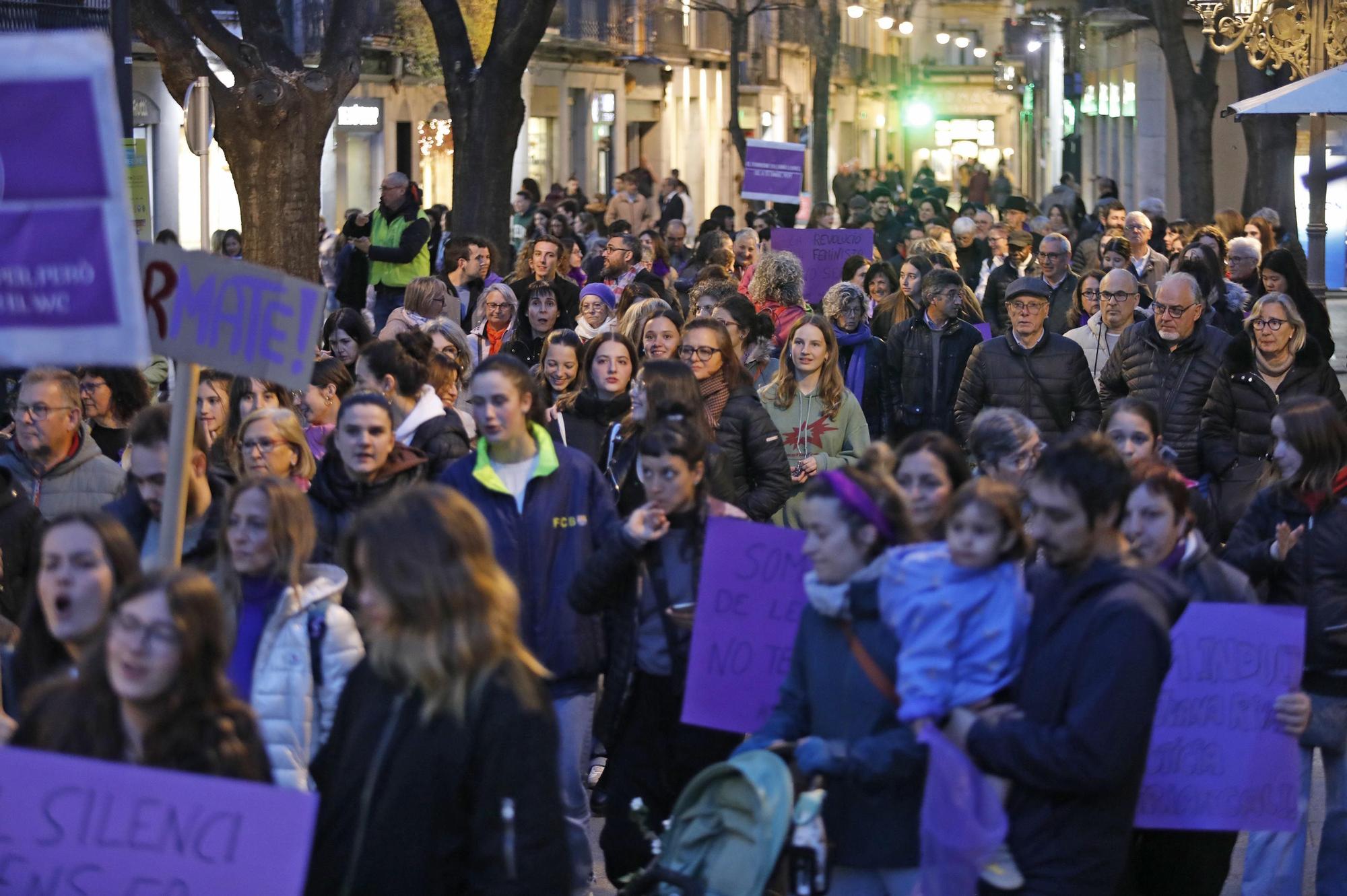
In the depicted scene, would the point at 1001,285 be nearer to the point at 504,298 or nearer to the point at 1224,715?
the point at 504,298

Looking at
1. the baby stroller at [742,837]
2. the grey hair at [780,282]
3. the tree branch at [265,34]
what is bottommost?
the baby stroller at [742,837]

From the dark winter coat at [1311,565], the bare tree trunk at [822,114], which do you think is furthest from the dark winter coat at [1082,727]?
the bare tree trunk at [822,114]

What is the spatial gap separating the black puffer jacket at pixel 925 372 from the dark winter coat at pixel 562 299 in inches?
77.9

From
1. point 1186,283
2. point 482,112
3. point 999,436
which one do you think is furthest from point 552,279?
point 999,436

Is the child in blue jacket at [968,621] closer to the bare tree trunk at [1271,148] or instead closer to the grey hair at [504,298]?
the grey hair at [504,298]

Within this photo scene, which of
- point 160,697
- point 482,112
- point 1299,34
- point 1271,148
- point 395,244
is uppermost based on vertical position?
point 1299,34

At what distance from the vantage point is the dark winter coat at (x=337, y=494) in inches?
253

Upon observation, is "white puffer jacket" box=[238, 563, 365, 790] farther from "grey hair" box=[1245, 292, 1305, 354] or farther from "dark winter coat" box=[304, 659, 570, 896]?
"grey hair" box=[1245, 292, 1305, 354]

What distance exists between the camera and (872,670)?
4.67 meters

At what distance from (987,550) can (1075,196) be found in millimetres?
22319

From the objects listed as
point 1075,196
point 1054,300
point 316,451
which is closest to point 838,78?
point 1075,196

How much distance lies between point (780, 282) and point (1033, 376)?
279cm

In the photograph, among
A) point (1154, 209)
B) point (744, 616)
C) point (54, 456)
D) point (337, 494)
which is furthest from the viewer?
point (1154, 209)

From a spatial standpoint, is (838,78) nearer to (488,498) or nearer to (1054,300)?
(1054,300)
